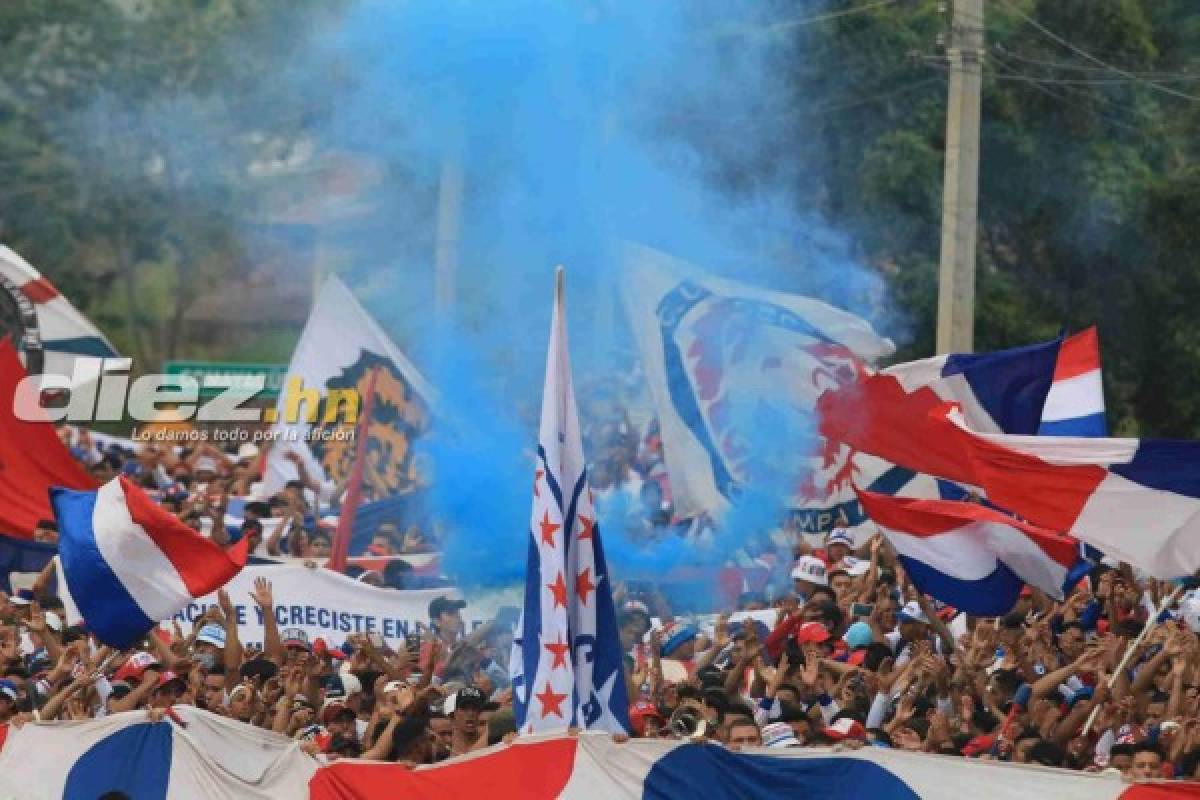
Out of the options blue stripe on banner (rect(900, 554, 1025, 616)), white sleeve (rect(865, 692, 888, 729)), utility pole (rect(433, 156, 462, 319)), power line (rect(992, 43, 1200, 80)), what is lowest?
white sleeve (rect(865, 692, 888, 729))

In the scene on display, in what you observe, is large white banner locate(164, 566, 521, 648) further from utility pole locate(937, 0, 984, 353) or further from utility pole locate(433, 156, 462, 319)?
utility pole locate(937, 0, 984, 353)

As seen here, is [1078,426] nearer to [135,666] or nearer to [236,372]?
[135,666]

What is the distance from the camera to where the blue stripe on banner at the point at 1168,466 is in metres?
11.0

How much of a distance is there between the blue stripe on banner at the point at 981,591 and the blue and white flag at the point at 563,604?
2130 millimetres

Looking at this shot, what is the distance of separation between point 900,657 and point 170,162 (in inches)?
961

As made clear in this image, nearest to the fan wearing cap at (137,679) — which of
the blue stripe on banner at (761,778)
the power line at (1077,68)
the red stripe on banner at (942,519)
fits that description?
the blue stripe on banner at (761,778)

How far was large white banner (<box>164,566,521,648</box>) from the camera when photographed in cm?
1527

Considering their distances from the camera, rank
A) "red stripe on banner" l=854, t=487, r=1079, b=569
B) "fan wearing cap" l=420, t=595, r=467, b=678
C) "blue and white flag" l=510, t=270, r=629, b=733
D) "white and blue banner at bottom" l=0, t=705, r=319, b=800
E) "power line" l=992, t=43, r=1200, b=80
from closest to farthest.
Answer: "blue and white flag" l=510, t=270, r=629, b=733, "white and blue banner at bottom" l=0, t=705, r=319, b=800, "red stripe on banner" l=854, t=487, r=1079, b=569, "fan wearing cap" l=420, t=595, r=467, b=678, "power line" l=992, t=43, r=1200, b=80

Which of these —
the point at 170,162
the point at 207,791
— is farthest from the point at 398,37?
the point at 170,162

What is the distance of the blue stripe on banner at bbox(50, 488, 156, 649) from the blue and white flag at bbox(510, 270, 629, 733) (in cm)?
231

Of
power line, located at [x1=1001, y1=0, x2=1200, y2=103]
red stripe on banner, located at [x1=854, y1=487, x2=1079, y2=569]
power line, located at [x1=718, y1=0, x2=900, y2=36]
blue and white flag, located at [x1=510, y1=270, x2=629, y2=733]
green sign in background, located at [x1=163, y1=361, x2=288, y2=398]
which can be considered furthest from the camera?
green sign in background, located at [x1=163, y1=361, x2=288, y2=398]

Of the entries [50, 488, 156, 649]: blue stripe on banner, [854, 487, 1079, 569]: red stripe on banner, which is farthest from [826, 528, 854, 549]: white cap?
[50, 488, 156, 649]: blue stripe on banner

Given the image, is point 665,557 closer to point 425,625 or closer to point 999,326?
point 425,625

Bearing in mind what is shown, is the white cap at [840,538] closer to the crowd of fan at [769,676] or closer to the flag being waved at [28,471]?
the crowd of fan at [769,676]
